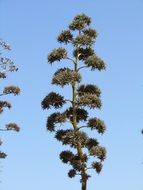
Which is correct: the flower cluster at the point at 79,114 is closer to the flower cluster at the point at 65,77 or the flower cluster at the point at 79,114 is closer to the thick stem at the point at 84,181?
the flower cluster at the point at 65,77

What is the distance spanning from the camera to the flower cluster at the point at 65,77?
4209cm

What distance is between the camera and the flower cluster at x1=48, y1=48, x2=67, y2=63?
4331 centimetres

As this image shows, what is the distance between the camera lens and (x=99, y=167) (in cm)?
4150

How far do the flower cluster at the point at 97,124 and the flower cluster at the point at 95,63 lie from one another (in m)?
3.76

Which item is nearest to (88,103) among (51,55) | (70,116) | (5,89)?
(70,116)

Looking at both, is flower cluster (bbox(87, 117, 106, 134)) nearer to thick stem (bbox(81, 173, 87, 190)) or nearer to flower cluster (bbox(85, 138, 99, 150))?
flower cluster (bbox(85, 138, 99, 150))

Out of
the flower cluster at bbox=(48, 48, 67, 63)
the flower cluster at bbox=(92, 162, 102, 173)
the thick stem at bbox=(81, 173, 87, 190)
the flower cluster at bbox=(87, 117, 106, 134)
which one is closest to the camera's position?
the thick stem at bbox=(81, 173, 87, 190)

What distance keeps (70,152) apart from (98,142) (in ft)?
6.87

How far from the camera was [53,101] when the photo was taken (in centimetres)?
4256

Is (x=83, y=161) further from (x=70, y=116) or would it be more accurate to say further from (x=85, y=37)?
(x=85, y=37)

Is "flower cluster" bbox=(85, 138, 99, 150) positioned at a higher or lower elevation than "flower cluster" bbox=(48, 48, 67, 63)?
lower

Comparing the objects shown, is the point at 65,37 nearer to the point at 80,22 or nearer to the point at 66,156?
the point at 80,22

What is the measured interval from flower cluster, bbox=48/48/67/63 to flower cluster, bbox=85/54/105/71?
1.79 metres

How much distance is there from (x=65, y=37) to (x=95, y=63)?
9.95ft
